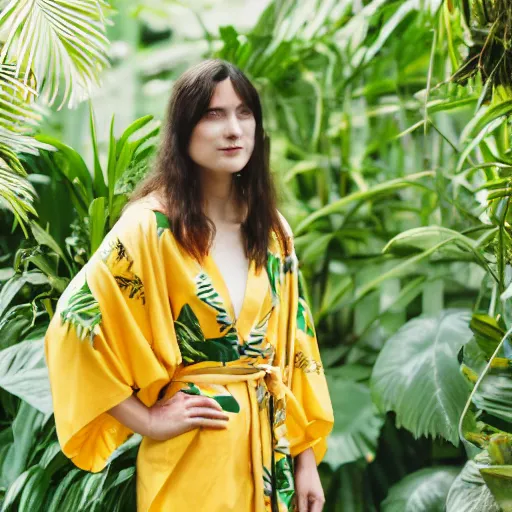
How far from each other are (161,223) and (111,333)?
0.16 metres

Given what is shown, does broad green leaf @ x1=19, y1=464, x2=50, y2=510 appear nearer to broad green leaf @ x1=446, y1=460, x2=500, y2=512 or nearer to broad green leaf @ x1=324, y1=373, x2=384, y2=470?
broad green leaf @ x1=324, y1=373, x2=384, y2=470

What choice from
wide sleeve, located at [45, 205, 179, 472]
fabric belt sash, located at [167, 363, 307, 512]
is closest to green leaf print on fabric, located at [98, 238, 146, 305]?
wide sleeve, located at [45, 205, 179, 472]

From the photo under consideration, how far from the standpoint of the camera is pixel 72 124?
3189 millimetres

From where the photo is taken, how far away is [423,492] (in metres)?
1.67

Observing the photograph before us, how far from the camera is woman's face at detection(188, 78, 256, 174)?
1142mm

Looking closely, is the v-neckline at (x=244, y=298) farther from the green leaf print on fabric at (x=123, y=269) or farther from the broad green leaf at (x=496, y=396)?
the broad green leaf at (x=496, y=396)

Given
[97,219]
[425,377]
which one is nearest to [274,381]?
[97,219]

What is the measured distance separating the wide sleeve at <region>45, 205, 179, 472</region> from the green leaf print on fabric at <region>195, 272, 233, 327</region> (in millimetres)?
49

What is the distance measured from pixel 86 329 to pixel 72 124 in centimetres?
224

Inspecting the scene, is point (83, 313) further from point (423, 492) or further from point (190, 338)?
point (423, 492)

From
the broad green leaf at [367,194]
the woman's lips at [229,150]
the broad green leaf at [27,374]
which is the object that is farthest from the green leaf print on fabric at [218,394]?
the broad green leaf at [367,194]

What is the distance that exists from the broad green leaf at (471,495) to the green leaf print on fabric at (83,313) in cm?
68

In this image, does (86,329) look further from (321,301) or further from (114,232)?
(321,301)

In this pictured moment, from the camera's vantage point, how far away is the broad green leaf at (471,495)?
1.32 m
